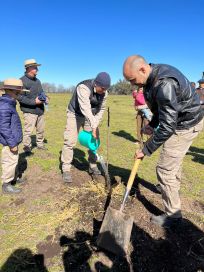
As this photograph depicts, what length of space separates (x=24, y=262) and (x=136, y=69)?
10.2ft

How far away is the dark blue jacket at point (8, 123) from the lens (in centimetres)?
537

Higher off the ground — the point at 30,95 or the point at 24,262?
the point at 30,95

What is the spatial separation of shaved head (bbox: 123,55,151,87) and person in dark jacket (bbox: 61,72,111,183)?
5.73 feet

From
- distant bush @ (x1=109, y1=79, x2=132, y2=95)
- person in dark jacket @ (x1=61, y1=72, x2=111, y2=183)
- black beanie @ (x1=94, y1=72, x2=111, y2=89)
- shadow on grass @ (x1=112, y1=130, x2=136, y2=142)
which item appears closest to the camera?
black beanie @ (x1=94, y1=72, x2=111, y2=89)

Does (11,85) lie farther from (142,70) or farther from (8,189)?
(142,70)

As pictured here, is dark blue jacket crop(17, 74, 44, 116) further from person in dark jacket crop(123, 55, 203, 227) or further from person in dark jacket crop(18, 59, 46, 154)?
person in dark jacket crop(123, 55, 203, 227)

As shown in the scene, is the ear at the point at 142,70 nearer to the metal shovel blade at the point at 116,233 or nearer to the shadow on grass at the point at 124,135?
the metal shovel blade at the point at 116,233

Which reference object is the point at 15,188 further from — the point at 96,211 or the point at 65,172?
the point at 96,211

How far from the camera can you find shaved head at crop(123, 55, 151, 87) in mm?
3738

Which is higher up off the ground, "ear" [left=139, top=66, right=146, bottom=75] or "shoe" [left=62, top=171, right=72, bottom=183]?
"ear" [left=139, top=66, right=146, bottom=75]

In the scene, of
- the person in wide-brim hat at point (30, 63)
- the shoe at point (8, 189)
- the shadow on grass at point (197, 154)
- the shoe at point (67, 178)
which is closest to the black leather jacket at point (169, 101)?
the shoe at point (67, 178)

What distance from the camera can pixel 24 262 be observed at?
151 inches

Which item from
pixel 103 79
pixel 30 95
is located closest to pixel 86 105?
pixel 103 79

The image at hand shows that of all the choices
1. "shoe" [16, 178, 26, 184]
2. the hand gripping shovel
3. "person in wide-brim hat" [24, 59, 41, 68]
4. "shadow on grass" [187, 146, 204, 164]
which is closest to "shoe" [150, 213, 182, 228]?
the hand gripping shovel
